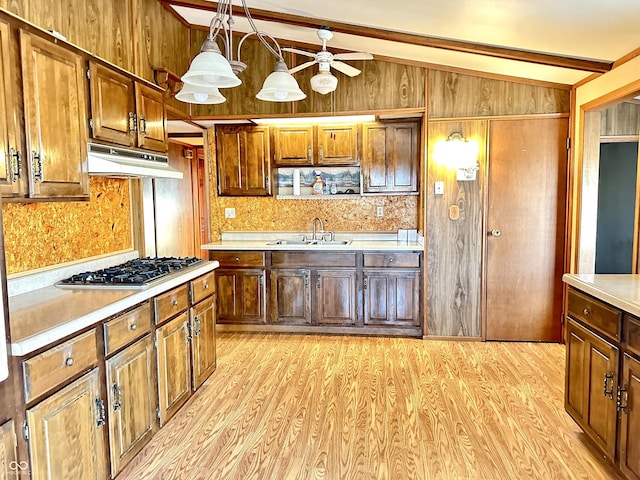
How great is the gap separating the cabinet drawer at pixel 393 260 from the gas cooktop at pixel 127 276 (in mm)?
1849

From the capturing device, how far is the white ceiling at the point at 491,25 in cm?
245

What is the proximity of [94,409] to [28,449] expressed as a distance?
0.36 metres

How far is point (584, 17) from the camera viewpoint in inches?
97.0

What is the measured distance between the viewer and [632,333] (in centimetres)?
189

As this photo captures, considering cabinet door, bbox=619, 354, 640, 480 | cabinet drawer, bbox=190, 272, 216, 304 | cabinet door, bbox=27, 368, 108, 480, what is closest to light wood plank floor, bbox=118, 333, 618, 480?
cabinet door, bbox=619, 354, 640, 480

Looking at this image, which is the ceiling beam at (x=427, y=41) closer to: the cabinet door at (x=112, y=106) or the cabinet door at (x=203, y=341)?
the cabinet door at (x=112, y=106)

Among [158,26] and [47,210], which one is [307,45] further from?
[47,210]

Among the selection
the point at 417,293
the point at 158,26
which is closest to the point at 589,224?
the point at 417,293

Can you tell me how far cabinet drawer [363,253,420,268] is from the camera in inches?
166

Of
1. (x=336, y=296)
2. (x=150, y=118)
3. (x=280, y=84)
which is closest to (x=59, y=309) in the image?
(x=280, y=84)

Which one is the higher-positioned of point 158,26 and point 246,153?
point 158,26

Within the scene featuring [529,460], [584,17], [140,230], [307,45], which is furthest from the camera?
[307,45]

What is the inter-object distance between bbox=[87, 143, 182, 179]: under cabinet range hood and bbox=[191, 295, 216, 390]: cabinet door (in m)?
0.95

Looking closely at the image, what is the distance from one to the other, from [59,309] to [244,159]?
295 centimetres
